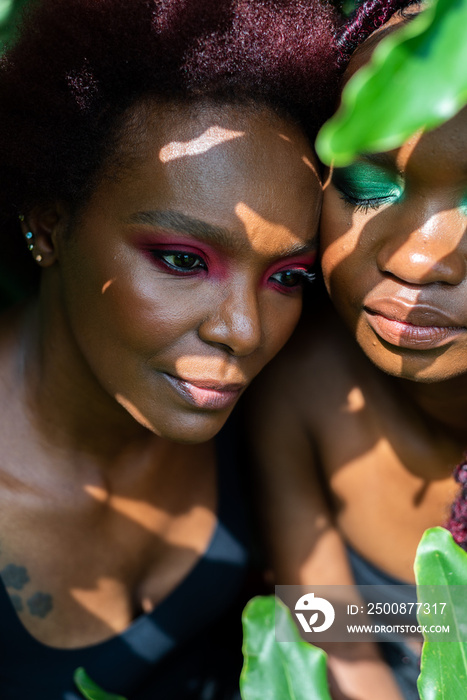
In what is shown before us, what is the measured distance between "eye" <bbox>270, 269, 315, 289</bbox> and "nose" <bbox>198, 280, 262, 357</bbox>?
0.39 feet

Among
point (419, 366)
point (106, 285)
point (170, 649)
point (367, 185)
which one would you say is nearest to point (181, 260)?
point (106, 285)

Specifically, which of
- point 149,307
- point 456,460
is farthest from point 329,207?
point 456,460

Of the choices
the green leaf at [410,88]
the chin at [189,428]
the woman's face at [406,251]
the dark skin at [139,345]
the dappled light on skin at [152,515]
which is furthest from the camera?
the dappled light on skin at [152,515]

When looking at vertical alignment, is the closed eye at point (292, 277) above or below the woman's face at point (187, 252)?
below

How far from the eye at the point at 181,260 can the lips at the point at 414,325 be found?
0.32 meters

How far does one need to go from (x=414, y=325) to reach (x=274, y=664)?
61 centimetres

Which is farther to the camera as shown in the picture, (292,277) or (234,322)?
(292,277)

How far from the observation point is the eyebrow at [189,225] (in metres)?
1.20

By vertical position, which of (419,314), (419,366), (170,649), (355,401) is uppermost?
(419,314)

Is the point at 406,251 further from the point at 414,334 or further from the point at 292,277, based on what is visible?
the point at 292,277

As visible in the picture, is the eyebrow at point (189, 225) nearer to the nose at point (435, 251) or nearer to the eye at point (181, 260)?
the eye at point (181, 260)

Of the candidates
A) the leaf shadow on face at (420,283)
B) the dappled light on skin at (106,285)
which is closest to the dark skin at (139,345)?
the dappled light on skin at (106,285)

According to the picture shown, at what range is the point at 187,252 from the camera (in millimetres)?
1239

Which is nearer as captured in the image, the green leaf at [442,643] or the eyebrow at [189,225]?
the green leaf at [442,643]
